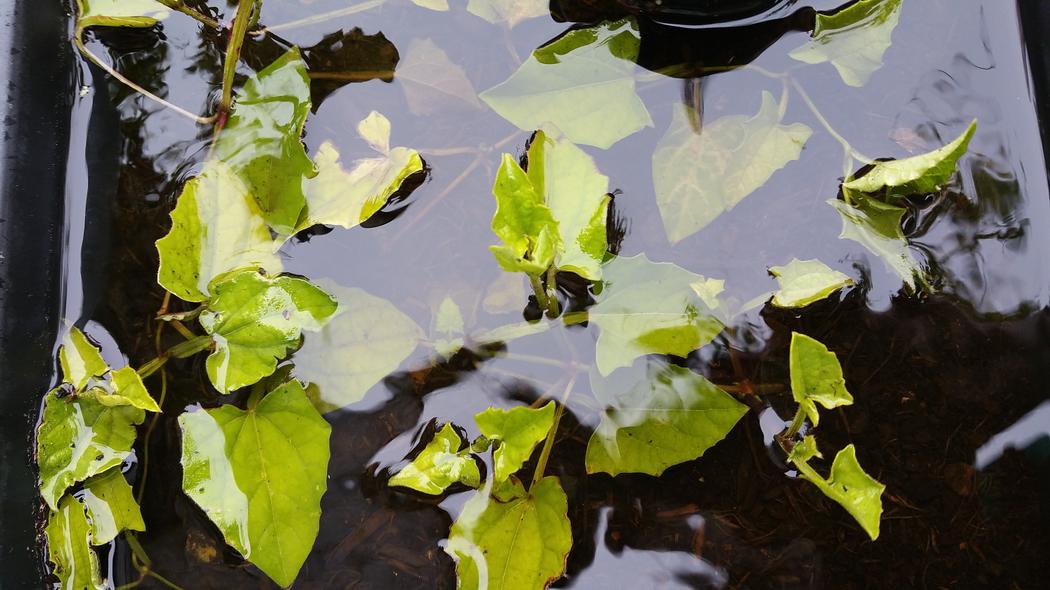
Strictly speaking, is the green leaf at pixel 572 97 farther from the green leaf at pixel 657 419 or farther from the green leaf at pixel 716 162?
the green leaf at pixel 657 419

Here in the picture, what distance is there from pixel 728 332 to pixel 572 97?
0.34m

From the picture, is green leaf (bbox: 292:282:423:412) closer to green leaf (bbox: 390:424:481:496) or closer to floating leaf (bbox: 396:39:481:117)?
green leaf (bbox: 390:424:481:496)

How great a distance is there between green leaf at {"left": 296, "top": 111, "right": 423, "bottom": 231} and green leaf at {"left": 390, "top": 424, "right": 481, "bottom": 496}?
10.8 inches

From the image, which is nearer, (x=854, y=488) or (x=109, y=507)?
(x=854, y=488)

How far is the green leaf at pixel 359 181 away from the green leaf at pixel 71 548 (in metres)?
0.42

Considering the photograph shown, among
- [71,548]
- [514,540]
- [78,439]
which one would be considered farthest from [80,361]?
[514,540]

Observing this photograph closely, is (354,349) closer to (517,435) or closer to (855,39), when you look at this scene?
(517,435)

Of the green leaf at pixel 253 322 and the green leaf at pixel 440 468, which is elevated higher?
the green leaf at pixel 253 322

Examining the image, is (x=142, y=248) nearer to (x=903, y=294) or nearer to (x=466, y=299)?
(x=466, y=299)

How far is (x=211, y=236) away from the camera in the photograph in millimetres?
881

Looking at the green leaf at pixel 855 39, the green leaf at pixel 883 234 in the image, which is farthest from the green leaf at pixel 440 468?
the green leaf at pixel 855 39

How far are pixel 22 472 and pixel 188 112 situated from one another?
474 millimetres

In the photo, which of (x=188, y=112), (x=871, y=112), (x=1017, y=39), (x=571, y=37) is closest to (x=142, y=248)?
(x=188, y=112)

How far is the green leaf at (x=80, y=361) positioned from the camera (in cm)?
89
